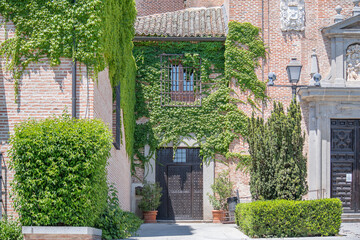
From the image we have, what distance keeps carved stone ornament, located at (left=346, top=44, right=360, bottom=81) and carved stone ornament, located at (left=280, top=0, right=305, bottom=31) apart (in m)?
1.73

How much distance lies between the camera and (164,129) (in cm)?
1822

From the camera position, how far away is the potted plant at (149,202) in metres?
17.4

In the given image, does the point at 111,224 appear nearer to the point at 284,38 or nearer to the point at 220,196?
the point at 220,196

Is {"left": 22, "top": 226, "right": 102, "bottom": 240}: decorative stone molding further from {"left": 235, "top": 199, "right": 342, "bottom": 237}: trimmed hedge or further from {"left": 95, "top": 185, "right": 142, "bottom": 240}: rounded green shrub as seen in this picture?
{"left": 235, "top": 199, "right": 342, "bottom": 237}: trimmed hedge

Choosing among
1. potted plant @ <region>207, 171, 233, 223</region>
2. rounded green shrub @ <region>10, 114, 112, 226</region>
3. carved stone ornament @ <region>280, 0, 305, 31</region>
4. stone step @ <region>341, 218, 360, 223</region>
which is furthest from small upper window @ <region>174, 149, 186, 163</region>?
rounded green shrub @ <region>10, 114, 112, 226</region>

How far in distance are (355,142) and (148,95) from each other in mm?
7006

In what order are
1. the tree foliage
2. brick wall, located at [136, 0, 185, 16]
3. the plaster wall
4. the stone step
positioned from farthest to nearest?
1. brick wall, located at [136, 0, 185, 16]
2. the plaster wall
3. the stone step
4. the tree foliage

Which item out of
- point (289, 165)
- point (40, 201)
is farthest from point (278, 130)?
point (40, 201)

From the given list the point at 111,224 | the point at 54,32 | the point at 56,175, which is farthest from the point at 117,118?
the point at 56,175

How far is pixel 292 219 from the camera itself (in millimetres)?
12031

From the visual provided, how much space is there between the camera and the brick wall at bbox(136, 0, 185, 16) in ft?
82.7

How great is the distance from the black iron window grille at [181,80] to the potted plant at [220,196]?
280 cm

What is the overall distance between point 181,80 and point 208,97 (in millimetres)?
1126

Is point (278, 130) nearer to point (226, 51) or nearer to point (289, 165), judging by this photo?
point (289, 165)
